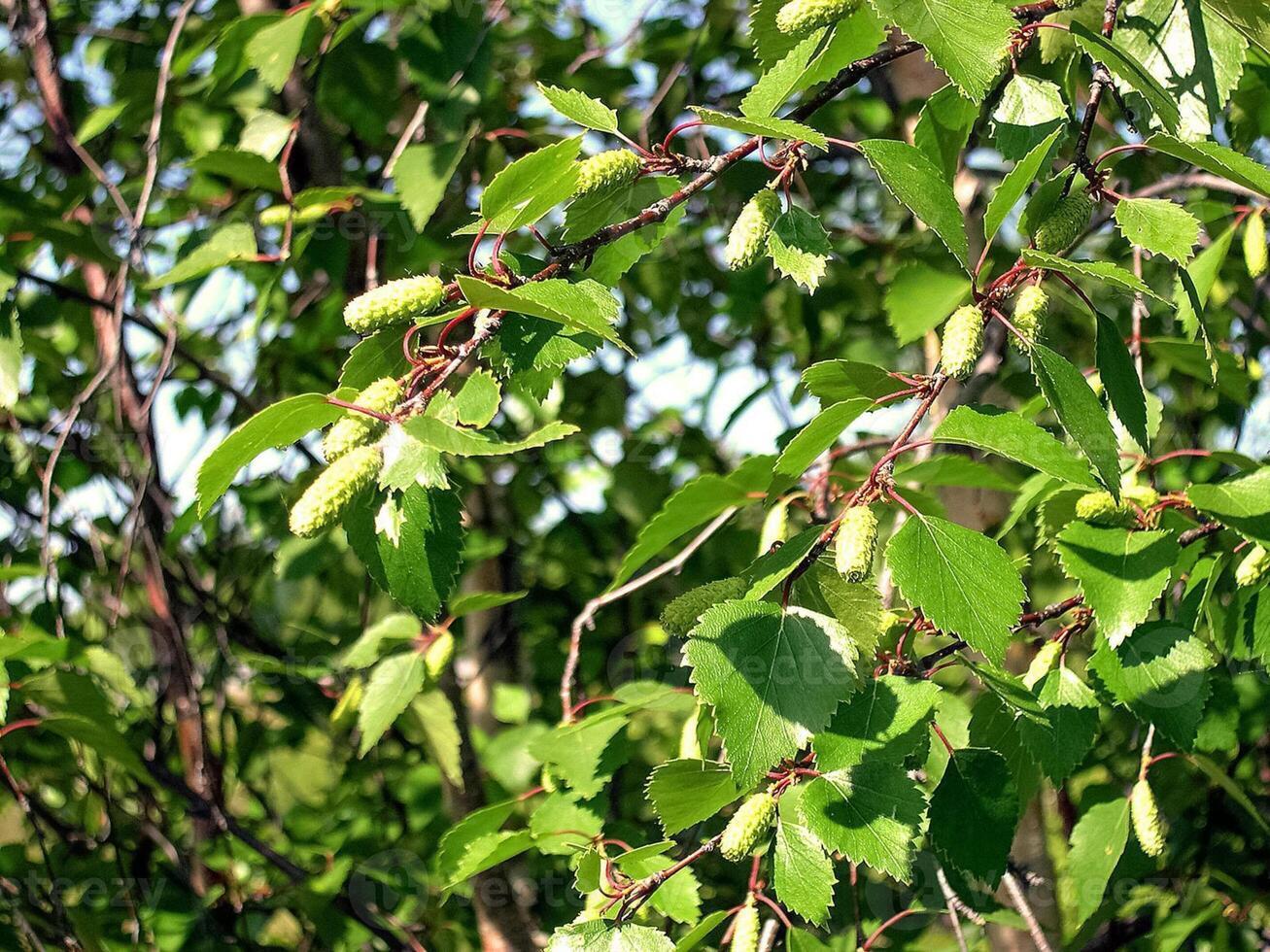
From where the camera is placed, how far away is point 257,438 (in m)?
0.79

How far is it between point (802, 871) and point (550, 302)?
0.47 metres

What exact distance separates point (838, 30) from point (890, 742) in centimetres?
56

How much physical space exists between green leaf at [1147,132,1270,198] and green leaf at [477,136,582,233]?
41 centimetres

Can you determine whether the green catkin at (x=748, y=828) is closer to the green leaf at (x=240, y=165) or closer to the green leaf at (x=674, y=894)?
the green leaf at (x=674, y=894)

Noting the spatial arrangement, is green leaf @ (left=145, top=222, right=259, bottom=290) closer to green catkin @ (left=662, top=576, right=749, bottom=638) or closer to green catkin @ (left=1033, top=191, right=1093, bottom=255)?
green catkin @ (left=662, top=576, right=749, bottom=638)

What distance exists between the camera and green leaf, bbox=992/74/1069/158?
0.98 meters

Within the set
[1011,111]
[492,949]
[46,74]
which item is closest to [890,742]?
[1011,111]

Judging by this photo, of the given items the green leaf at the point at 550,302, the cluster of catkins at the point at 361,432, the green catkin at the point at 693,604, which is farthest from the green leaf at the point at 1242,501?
the cluster of catkins at the point at 361,432

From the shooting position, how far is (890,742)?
834 mm

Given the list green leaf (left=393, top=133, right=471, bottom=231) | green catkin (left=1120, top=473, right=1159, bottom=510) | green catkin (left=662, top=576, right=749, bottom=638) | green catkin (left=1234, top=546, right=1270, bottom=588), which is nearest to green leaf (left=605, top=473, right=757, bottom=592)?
green catkin (left=662, top=576, right=749, bottom=638)

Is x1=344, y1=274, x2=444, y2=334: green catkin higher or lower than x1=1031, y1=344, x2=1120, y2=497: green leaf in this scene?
higher

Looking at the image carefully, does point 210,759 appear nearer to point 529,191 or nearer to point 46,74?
point 46,74

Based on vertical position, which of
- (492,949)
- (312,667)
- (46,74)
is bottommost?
(492,949)

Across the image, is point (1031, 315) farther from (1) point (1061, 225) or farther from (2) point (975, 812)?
(2) point (975, 812)
